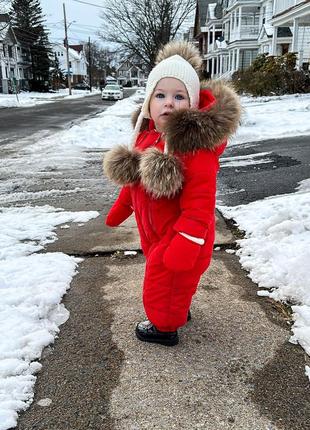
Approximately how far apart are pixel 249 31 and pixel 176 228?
38927 mm

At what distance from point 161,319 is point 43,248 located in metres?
2.07

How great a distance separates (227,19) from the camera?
42156 mm

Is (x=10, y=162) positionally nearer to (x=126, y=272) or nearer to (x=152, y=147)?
(x=126, y=272)

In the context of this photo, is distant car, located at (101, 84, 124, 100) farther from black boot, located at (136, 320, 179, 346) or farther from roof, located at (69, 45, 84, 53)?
roof, located at (69, 45, 84, 53)

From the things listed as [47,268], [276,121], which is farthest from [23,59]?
[47,268]

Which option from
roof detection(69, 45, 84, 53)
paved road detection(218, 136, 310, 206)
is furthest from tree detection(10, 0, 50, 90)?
paved road detection(218, 136, 310, 206)

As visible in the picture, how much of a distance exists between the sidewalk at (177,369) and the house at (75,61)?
3634 inches

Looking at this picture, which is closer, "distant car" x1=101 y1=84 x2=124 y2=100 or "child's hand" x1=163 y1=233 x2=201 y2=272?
"child's hand" x1=163 y1=233 x2=201 y2=272

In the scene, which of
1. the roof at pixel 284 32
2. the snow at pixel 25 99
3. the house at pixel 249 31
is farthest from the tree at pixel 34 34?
the roof at pixel 284 32

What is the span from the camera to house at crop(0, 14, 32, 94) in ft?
170

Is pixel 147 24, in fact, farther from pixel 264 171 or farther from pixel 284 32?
pixel 264 171

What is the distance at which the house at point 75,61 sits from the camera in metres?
93.0

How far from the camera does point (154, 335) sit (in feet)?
8.27

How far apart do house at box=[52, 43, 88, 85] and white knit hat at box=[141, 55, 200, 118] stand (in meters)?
92.4
